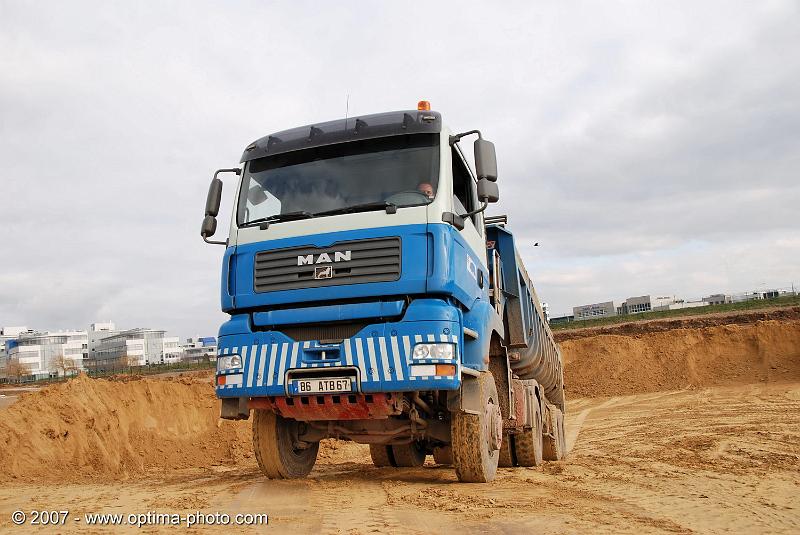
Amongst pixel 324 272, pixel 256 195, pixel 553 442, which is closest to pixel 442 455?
pixel 553 442

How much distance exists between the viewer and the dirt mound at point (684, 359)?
29766 mm

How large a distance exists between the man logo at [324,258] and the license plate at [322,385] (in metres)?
1.07

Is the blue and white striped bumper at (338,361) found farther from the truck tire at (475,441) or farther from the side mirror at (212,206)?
the side mirror at (212,206)

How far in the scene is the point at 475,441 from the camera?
250 inches

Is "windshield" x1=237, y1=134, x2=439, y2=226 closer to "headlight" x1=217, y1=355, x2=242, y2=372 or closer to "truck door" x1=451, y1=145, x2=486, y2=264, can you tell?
"truck door" x1=451, y1=145, x2=486, y2=264

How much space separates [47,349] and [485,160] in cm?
12499

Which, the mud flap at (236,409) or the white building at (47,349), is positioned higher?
the white building at (47,349)

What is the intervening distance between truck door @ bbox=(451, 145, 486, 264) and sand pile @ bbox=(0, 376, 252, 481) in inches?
241

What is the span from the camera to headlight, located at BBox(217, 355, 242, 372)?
630cm

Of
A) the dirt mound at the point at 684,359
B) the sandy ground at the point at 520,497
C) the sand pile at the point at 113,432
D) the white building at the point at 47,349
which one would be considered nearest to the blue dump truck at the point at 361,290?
the sandy ground at the point at 520,497

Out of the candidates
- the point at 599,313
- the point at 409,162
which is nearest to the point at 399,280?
the point at 409,162

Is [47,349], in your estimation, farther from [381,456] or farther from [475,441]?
[475,441]

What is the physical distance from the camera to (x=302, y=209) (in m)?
6.57

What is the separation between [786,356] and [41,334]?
12458 cm
